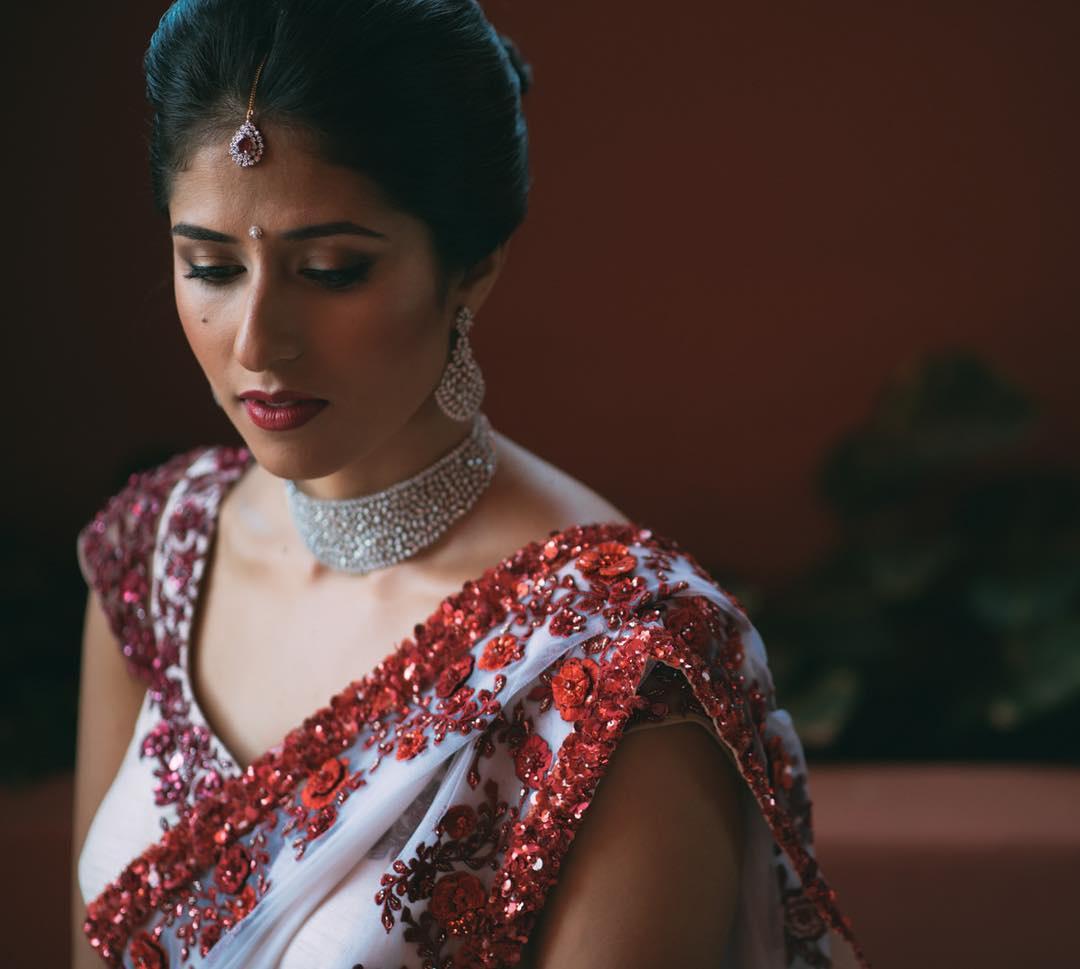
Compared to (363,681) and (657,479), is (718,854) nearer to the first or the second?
(363,681)

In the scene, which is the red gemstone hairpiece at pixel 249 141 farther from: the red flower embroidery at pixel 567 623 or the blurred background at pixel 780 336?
the blurred background at pixel 780 336

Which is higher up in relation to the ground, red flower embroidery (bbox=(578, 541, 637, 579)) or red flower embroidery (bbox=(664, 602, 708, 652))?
red flower embroidery (bbox=(578, 541, 637, 579))

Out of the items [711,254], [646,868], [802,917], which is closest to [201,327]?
[646,868]

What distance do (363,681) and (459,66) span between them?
61 cm

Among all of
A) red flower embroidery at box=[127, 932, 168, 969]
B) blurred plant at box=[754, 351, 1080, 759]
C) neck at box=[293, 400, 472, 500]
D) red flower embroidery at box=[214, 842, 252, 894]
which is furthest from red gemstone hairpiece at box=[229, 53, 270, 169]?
blurred plant at box=[754, 351, 1080, 759]

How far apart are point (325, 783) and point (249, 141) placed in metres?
0.61

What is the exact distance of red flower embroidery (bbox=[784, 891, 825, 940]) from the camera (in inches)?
50.6

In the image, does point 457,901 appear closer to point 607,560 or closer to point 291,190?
point 607,560

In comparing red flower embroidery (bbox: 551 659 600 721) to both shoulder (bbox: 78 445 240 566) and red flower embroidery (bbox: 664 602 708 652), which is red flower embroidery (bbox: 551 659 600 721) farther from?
shoulder (bbox: 78 445 240 566)

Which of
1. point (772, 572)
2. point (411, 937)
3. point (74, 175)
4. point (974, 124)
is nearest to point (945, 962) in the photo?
point (772, 572)

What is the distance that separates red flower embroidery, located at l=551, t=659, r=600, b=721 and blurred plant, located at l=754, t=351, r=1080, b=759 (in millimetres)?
1418

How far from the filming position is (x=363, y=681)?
1.30m

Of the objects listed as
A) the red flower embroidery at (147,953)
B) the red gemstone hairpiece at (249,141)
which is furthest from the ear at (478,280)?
the red flower embroidery at (147,953)

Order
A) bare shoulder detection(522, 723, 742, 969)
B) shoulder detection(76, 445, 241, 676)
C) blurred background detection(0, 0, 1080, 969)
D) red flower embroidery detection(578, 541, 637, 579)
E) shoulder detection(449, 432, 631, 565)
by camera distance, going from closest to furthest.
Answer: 1. bare shoulder detection(522, 723, 742, 969)
2. red flower embroidery detection(578, 541, 637, 579)
3. shoulder detection(449, 432, 631, 565)
4. shoulder detection(76, 445, 241, 676)
5. blurred background detection(0, 0, 1080, 969)
